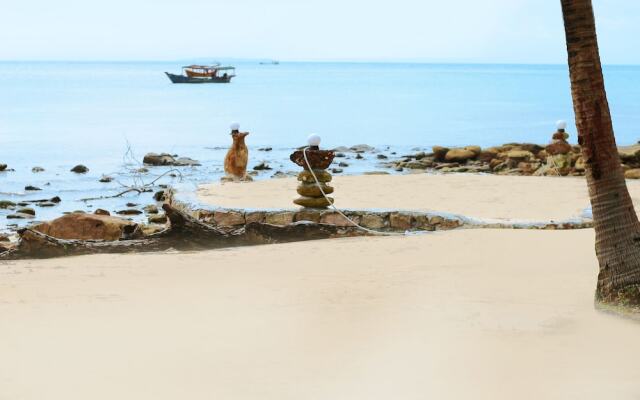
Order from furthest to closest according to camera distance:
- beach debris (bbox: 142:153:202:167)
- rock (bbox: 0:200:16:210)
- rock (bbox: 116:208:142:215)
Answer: beach debris (bbox: 142:153:202:167), rock (bbox: 0:200:16:210), rock (bbox: 116:208:142:215)

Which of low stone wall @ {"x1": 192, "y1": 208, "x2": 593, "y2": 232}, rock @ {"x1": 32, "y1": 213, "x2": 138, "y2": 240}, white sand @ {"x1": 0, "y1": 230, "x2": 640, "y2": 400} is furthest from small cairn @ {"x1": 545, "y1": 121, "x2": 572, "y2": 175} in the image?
rock @ {"x1": 32, "y1": 213, "x2": 138, "y2": 240}

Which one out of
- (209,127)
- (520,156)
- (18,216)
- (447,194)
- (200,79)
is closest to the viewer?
(447,194)

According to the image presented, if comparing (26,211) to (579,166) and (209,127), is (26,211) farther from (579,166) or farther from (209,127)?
(209,127)

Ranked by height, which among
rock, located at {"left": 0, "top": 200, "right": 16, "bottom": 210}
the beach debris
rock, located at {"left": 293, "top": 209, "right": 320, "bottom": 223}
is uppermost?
rock, located at {"left": 293, "top": 209, "right": 320, "bottom": 223}

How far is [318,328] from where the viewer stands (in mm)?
6027

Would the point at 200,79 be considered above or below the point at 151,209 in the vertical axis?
below

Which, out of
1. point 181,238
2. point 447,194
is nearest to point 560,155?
point 447,194

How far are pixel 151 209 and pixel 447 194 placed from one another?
20.8 feet

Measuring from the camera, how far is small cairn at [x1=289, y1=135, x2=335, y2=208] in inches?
394

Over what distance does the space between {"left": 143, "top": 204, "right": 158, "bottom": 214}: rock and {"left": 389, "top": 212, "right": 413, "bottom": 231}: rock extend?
277 inches

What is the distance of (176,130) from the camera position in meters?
41.7

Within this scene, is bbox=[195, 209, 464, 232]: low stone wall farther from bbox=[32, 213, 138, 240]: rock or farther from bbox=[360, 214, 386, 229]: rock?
bbox=[32, 213, 138, 240]: rock

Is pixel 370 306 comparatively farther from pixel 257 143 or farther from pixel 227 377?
A: pixel 257 143

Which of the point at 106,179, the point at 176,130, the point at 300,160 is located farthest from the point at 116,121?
the point at 300,160
